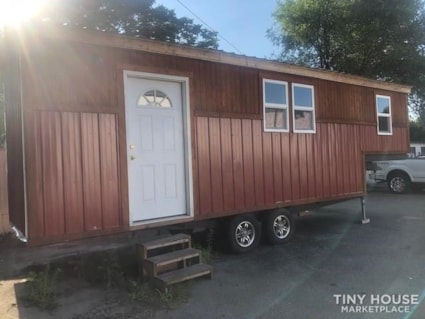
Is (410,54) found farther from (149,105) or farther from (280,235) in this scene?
(149,105)

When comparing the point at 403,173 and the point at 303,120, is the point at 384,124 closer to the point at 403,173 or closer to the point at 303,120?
the point at 303,120

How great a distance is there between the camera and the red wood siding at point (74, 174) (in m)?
5.20

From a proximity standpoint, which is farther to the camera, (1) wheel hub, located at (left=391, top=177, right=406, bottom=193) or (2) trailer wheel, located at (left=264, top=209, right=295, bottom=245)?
(1) wheel hub, located at (left=391, top=177, right=406, bottom=193)

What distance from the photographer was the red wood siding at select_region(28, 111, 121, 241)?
520 centimetres

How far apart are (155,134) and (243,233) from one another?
2311 mm

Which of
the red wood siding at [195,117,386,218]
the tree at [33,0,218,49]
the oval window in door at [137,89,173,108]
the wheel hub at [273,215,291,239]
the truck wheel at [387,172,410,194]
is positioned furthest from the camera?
the tree at [33,0,218,49]

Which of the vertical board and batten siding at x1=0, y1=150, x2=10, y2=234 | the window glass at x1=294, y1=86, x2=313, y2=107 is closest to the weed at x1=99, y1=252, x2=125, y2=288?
the vertical board and batten siding at x1=0, y1=150, x2=10, y2=234

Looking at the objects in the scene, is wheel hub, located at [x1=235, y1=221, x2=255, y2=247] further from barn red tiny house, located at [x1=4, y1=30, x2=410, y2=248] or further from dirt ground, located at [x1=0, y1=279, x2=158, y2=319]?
dirt ground, located at [x1=0, y1=279, x2=158, y2=319]

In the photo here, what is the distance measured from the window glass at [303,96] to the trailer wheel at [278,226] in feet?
6.81

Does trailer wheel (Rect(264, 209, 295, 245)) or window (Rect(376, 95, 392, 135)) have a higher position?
window (Rect(376, 95, 392, 135))

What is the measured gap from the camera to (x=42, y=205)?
521 cm

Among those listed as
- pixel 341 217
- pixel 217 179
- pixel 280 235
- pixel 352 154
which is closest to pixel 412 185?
pixel 341 217

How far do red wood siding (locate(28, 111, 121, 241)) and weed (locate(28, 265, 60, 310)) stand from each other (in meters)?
0.58

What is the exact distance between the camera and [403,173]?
16.2 m
